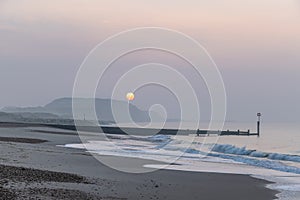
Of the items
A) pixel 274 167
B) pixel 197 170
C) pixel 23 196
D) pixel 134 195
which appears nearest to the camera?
pixel 23 196

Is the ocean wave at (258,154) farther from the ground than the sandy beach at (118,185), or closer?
farther from the ground

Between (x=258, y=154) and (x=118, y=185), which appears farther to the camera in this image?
(x=258, y=154)

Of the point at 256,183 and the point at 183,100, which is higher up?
the point at 183,100

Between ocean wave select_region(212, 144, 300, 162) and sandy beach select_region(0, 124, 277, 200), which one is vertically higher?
ocean wave select_region(212, 144, 300, 162)

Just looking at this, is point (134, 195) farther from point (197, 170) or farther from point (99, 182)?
point (197, 170)

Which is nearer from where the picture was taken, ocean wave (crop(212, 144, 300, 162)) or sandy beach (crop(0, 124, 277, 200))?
sandy beach (crop(0, 124, 277, 200))

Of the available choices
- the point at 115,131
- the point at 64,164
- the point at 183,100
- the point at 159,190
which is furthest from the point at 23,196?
the point at 115,131

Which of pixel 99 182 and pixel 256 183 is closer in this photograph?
pixel 99 182

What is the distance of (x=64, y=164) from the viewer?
74.3 ft

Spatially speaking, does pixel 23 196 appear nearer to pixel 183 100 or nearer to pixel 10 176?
pixel 10 176

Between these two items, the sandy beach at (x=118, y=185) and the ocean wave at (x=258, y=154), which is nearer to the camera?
the sandy beach at (x=118, y=185)

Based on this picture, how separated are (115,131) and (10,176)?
7229cm

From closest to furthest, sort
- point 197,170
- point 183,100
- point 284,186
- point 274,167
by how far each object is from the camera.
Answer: point 284,186 < point 197,170 < point 274,167 < point 183,100

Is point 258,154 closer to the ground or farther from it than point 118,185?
farther from it
